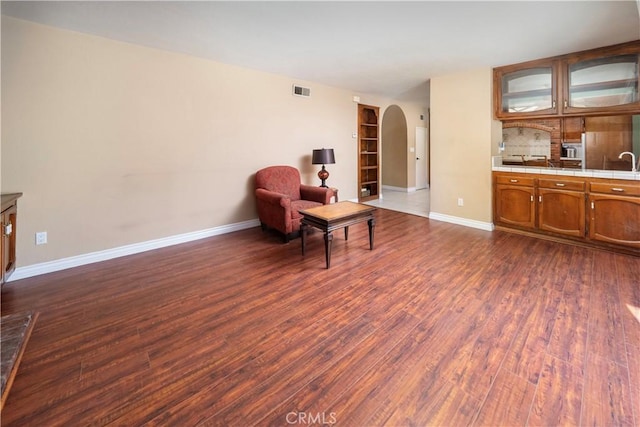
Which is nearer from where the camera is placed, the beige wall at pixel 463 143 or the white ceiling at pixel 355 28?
the white ceiling at pixel 355 28

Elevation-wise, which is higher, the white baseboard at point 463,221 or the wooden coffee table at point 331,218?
the wooden coffee table at point 331,218

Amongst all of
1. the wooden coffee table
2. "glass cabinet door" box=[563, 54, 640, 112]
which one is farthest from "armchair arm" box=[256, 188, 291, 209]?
"glass cabinet door" box=[563, 54, 640, 112]

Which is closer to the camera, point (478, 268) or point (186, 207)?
point (478, 268)

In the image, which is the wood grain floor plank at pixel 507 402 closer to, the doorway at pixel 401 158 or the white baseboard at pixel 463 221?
the white baseboard at pixel 463 221

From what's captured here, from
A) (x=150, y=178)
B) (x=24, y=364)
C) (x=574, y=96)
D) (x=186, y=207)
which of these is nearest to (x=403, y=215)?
(x=574, y=96)

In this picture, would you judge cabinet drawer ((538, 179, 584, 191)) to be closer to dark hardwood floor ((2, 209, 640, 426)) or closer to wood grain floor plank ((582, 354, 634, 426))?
dark hardwood floor ((2, 209, 640, 426))

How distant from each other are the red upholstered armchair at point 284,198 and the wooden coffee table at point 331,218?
44 centimetres

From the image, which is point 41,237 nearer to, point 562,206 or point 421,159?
point 562,206

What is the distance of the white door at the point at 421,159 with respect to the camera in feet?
26.2

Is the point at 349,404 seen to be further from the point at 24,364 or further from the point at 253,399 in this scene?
the point at 24,364

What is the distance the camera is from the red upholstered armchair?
3.80 meters

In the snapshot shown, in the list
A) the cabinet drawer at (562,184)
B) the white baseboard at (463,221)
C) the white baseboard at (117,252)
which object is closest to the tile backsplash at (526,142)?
the cabinet drawer at (562,184)

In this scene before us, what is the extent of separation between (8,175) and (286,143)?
3271mm

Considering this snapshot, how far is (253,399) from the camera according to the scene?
146cm
